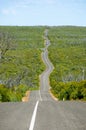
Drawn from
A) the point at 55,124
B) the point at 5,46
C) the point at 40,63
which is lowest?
the point at 40,63

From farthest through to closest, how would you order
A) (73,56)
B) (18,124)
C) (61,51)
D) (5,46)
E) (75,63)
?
(61,51), (73,56), (75,63), (5,46), (18,124)

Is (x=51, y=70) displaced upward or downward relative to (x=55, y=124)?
downward

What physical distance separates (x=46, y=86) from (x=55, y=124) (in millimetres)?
107195

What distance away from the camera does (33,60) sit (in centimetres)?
16975

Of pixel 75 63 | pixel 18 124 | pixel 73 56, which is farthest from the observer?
pixel 73 56

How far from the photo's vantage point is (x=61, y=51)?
19400 centimetres

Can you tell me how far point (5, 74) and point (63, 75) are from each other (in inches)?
736

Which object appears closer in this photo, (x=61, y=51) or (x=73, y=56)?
(x=73, y=56)

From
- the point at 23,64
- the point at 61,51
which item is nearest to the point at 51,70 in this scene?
the point at 23,64

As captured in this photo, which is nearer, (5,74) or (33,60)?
(5,74)

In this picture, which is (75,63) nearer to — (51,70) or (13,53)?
(51,70)

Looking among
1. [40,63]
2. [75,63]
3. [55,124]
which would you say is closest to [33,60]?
[40,63]

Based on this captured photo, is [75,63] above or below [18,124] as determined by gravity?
below

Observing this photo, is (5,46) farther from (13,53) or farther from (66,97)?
(13,53)
